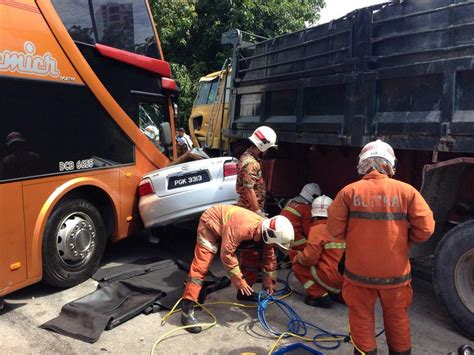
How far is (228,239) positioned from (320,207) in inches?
47.7

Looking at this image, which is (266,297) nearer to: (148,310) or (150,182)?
(148,310)

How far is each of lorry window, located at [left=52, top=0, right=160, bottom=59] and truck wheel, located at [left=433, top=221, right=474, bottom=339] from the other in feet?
13.3

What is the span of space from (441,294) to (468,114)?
147 centimetres

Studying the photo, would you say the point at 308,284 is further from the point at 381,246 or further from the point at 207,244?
the point at 381,246

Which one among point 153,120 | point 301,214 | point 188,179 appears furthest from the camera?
point 153,120

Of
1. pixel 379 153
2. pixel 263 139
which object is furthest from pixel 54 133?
pixel 379 153

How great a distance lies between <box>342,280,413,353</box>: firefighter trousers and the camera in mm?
2842

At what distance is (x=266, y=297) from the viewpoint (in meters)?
4.04

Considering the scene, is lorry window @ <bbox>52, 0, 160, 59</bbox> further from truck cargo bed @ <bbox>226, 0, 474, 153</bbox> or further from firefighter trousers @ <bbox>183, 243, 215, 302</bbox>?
firefighter trousers @ <bbox>183, 243, 215, 302</bbox>

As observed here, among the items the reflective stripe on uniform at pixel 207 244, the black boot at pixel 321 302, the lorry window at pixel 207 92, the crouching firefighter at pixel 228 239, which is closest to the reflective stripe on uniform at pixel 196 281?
the crouching firefighter at pixel 228 239

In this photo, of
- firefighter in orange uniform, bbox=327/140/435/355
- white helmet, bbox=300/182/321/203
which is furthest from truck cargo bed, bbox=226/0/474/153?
firefighter in orange uniform, bbox=327/140/435/355

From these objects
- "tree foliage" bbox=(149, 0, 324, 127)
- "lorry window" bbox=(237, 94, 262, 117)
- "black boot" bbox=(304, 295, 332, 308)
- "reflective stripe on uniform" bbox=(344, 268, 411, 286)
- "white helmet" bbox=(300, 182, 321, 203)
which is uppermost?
"tree foliage" bbox=(149, 0, 324, 127)

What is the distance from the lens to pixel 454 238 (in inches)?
139

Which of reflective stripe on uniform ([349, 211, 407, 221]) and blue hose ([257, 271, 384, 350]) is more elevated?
reflective stripe on uniform ([349, 211, 407, 221])
